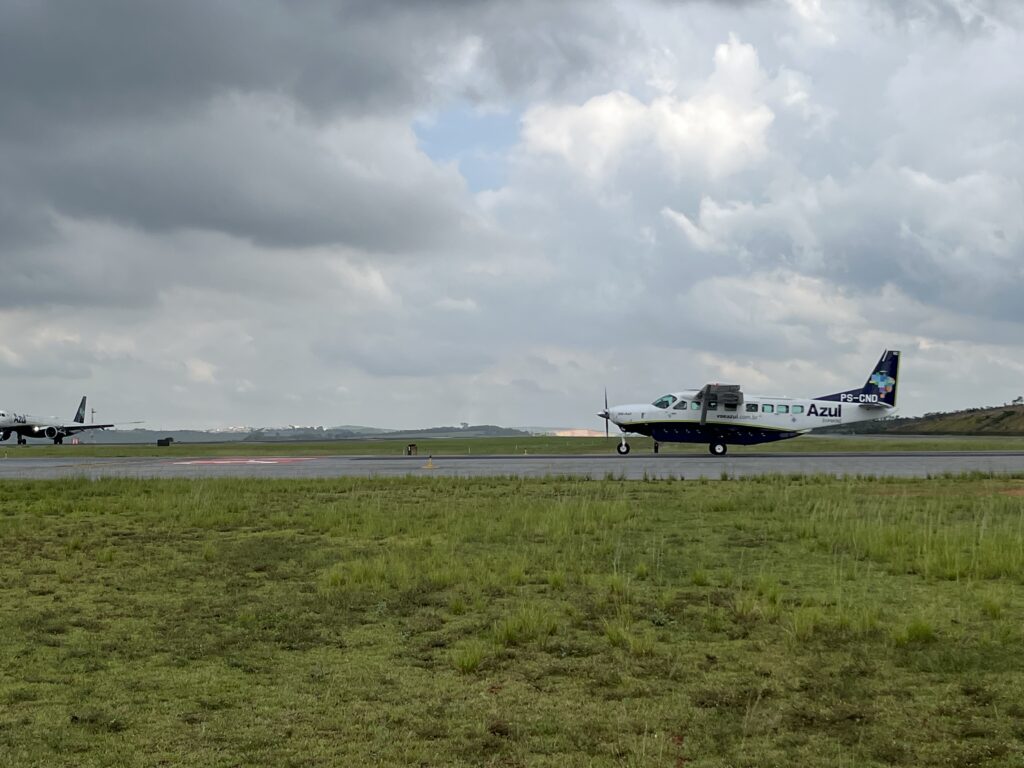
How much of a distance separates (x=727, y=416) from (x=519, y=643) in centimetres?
4123

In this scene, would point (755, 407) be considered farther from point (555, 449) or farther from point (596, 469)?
point (555, 449)

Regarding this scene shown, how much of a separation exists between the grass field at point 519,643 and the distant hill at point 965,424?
115907 mm

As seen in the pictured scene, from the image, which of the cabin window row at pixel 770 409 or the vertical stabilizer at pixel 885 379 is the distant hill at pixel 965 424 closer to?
the vertical stabilizer at pixel 885 379

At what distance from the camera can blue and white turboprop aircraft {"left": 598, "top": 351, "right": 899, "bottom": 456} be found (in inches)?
1892

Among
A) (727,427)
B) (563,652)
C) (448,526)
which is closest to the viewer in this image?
(563,652)

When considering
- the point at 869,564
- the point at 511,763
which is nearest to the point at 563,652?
the point at 511,763

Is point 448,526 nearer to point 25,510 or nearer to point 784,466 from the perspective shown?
point 25,510

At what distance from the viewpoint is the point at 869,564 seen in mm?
12477

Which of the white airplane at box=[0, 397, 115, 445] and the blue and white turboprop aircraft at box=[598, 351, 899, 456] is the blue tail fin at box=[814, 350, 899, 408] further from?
the white airplane at box=[0, 397, 115, 445]

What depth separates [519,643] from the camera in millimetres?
8617

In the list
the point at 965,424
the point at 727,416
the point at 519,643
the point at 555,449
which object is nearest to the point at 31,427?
the point at 555,449

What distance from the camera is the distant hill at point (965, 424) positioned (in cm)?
12850

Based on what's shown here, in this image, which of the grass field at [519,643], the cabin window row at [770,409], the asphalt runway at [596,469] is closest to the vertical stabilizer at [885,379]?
the cabin window row at [770,409]

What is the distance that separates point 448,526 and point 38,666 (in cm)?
962
